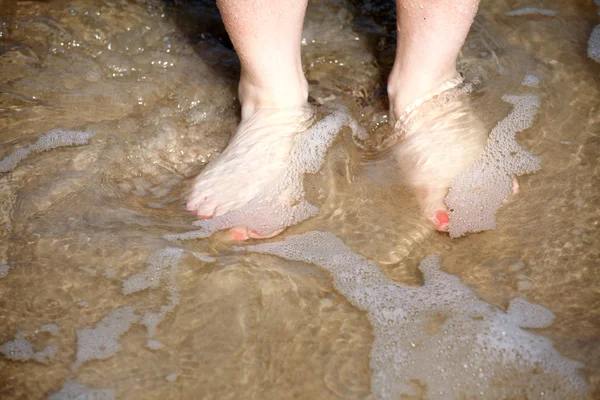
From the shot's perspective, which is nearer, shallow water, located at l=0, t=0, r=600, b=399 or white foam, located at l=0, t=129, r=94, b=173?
shallow water, located at l=0, t=0, r=600, b=399

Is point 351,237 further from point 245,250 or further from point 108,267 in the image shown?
point 108,267

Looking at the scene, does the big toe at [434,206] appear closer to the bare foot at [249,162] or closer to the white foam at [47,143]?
the bare foot at [249,162]

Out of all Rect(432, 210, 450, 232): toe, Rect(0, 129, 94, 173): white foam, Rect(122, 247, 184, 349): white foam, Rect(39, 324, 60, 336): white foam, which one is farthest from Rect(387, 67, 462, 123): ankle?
Rect(39, 324, 60, 336): white foam

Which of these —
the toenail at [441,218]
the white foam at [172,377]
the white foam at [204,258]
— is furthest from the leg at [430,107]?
the white foam at [172,377]

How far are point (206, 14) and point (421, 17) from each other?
0.97 meters

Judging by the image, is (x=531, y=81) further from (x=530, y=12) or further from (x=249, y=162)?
(x=249, y=162)

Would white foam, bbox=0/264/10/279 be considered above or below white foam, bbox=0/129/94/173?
below

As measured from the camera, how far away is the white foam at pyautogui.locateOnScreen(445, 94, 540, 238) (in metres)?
1.44

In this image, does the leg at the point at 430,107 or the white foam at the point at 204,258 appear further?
the leg at the point at 430,107

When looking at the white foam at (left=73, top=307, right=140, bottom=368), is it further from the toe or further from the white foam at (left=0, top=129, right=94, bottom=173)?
the toe

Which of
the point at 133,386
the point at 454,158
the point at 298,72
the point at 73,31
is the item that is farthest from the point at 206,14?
the point at 133,386

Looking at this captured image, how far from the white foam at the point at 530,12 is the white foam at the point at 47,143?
4.77 ft

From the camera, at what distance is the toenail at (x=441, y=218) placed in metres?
1.43

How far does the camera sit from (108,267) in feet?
4.32
